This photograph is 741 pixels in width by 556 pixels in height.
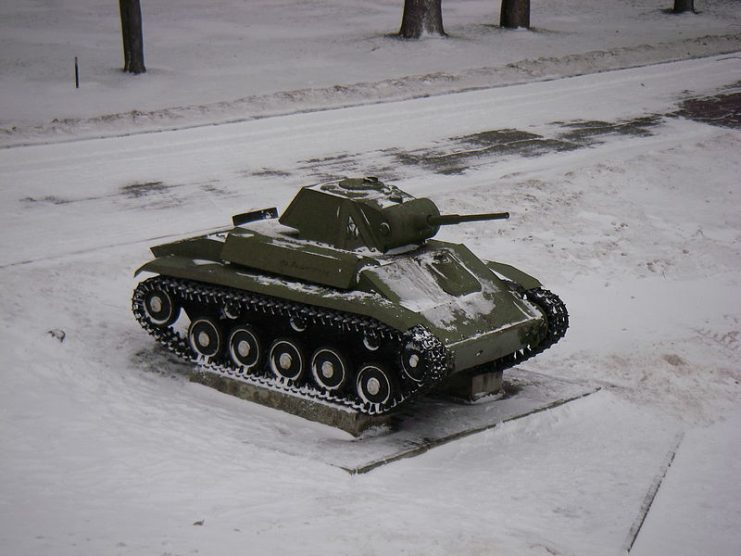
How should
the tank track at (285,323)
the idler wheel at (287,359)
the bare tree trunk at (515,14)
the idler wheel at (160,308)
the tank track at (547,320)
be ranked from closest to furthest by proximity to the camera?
the tank track at (285,323) → the idler wheel at (287,359) → the tank track at (547,320) → the idler wheel at (160,308) → the bare tree trunk at (515,14)

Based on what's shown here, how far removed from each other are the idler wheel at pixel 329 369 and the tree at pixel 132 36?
16303mm

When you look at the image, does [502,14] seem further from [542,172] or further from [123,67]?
[542,172]

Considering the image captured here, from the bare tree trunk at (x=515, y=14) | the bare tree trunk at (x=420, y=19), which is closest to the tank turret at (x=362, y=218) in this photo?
the bare tree trunk at (x=420, y=19)

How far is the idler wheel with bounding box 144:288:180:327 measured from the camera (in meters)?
12.2

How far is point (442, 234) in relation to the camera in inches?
650

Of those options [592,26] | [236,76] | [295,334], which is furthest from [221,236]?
[592,26]

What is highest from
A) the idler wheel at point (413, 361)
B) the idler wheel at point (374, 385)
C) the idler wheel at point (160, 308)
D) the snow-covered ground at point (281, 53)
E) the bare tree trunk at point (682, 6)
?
the bare tree trunk at point (682, 6)

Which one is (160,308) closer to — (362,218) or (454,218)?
(362,218)

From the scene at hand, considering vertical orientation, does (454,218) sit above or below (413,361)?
above

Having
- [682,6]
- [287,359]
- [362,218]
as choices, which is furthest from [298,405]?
[682,6]

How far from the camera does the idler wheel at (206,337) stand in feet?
38.8

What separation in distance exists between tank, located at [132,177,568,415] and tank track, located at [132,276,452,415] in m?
0.01

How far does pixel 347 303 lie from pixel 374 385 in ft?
2.77

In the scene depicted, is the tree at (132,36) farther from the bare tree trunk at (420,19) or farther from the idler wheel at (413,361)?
the idler wheel at (413,361)
